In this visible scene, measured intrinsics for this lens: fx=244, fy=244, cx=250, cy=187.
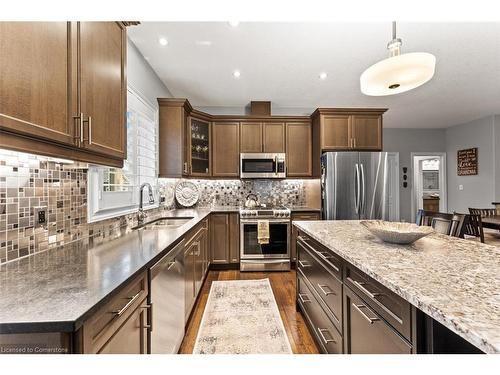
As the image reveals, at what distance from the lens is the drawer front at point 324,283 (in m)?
1.42

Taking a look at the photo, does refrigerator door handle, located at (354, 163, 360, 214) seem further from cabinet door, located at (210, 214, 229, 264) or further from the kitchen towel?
cabinet door, located at (210, 214, 229, 264)

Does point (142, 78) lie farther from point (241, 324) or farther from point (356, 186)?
point (356, 186)

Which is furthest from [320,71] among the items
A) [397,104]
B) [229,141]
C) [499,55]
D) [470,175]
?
[470,175]

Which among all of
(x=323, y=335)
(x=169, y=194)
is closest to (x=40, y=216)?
(x=323, y=335)

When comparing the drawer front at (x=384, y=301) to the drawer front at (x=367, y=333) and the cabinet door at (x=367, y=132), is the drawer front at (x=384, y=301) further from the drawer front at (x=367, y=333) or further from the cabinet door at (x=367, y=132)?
the cabinet door at (x=367, y=132)

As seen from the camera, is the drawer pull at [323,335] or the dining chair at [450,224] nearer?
the drawer pull at [323,335]

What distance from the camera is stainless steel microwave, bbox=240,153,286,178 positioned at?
13.4 feet

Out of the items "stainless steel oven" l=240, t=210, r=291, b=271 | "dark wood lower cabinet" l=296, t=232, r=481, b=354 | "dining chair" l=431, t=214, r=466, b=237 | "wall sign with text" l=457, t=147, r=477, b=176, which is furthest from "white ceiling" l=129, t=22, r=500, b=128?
"dark wood lower cabinet" l=296, t=232, r=481, b=354

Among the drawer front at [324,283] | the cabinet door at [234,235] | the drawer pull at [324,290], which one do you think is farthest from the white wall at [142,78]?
the drawer pull at [324,290]

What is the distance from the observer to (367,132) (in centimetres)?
394

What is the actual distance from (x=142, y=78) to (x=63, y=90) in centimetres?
211

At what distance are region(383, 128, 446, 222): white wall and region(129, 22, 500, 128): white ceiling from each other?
1.85m

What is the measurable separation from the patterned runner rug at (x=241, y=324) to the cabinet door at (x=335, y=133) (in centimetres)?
236

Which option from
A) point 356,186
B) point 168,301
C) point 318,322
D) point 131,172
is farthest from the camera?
point 356,186
